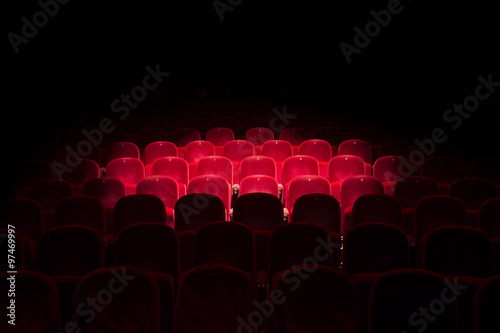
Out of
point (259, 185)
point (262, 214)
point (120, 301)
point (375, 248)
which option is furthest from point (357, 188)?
point (120, 301)

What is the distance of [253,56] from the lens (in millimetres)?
10195

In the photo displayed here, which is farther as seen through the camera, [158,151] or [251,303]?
[158,151]

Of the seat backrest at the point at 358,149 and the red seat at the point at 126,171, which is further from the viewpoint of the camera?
the seat backrest at the point at 358,149

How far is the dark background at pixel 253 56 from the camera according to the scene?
7441 mm

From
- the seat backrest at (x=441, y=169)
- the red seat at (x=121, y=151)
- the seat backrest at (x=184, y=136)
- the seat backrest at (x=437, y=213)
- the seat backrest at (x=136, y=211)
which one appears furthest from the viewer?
the seat backrest at (x=184, y=136)

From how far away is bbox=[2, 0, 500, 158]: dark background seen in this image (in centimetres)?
744

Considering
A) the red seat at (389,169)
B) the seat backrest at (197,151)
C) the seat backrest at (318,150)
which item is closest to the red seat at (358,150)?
the seat backrest at (318,150)

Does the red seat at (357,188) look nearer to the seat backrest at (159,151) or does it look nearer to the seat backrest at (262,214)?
the seat backrest at (262,214)

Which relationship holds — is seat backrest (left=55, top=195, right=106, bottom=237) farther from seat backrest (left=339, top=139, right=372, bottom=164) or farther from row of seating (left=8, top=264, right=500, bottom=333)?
seat backrest (left=339, top=139, right=372, bottom=164)

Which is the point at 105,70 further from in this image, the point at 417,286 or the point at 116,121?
the point at 417,286

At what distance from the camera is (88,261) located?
2.92 m

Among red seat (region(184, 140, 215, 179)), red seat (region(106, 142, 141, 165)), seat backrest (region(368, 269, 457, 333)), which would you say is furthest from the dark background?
seat backrest (region(368, 269, 457, 333))

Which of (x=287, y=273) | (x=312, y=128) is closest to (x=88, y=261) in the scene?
(x=287, y=273)

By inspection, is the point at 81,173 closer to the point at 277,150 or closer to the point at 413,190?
the point at 277,150
